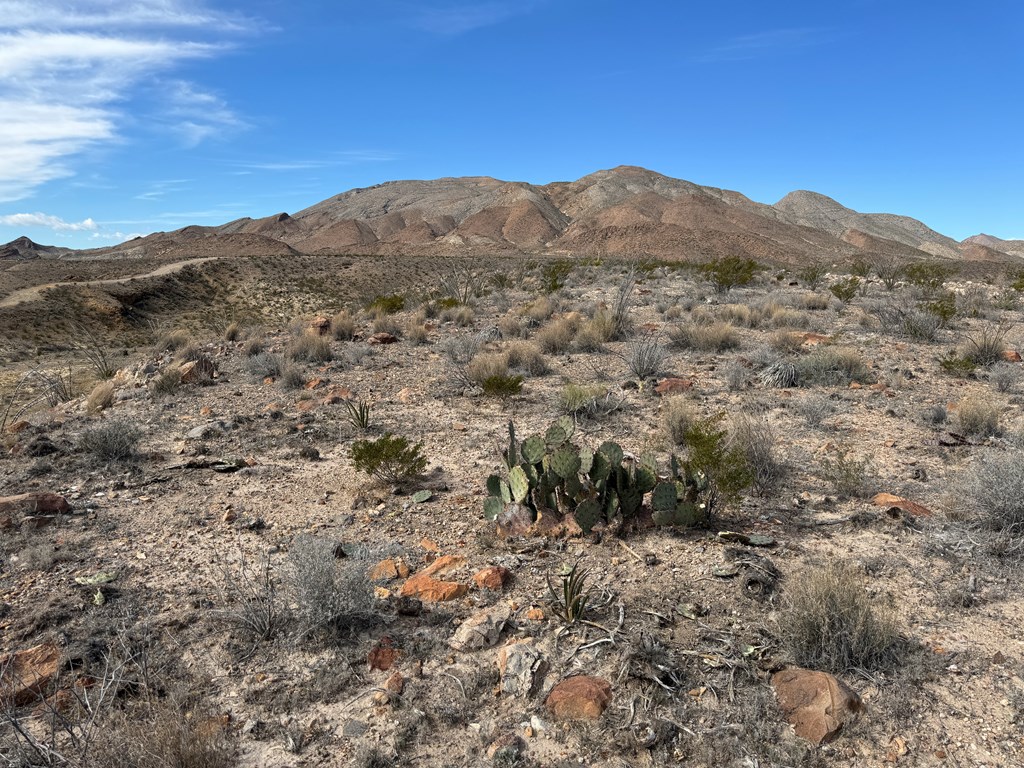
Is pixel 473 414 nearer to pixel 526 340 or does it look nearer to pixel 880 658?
pixel 526 340

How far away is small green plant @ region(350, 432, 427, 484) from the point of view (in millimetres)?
5918

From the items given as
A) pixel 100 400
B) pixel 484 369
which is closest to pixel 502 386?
pixel 484 369

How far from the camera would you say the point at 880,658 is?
3379mm

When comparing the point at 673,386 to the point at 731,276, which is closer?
the point at 673,386

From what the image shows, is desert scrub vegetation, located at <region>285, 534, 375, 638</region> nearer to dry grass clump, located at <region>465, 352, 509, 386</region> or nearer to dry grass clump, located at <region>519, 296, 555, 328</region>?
dry grass clump, located at <region>465, 352, 509, 386</region>

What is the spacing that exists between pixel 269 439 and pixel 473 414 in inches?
101

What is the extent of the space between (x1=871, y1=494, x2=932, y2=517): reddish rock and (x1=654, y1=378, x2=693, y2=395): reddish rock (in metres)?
3.50

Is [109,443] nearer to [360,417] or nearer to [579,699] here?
[360,417]

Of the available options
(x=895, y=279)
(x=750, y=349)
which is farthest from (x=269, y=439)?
(x=895, y=279)

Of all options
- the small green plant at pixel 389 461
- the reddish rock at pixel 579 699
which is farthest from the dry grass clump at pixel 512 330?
the reddish rock at pixel 579 699

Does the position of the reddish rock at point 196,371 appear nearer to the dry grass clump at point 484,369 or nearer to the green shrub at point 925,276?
the dry grass clump at point 484,369

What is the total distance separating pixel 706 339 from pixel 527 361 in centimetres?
367

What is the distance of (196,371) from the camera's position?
10266 mm

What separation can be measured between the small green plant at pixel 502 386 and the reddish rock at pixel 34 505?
488cm
